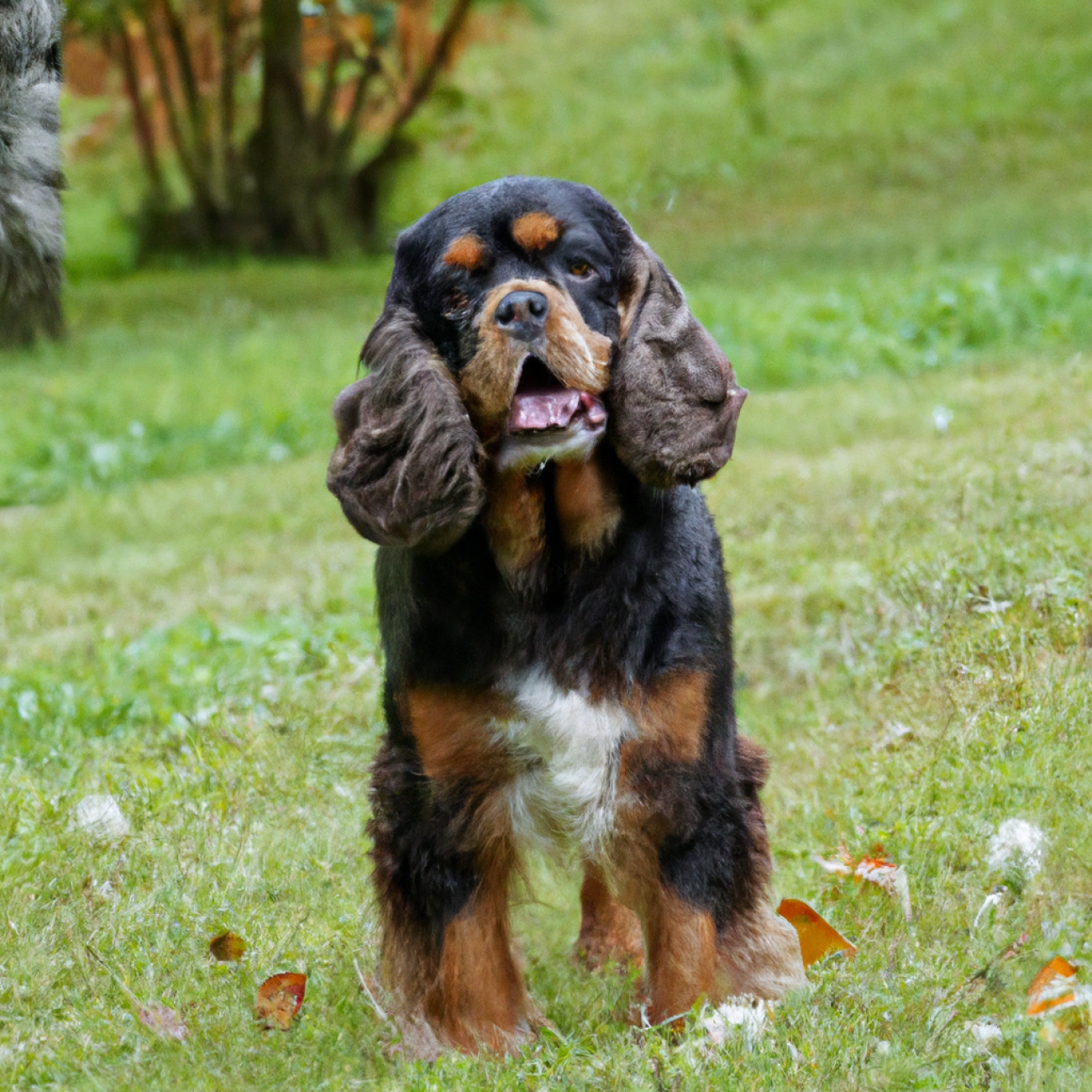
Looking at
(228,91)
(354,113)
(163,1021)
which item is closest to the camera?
(163,1021)

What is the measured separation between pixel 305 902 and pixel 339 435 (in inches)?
59.4

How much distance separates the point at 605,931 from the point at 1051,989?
59.5 inches

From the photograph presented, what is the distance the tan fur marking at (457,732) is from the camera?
3.50 m

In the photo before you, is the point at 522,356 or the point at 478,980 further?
the point at 478,980

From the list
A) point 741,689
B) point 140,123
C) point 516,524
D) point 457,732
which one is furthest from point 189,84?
point 457,732

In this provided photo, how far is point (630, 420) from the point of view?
3.40 metres

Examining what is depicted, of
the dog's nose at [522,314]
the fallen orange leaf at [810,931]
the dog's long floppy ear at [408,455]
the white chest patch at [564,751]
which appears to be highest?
the dog's nose at [522,314]

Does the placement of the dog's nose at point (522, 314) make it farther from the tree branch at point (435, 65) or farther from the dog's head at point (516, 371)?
the tree branch at point (435, 65)

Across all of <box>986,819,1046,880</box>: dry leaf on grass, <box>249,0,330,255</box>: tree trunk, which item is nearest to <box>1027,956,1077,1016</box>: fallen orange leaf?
<box>986,819,1046,880</box>: dry leaf on grass

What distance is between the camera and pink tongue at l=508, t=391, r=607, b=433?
3367 millimetres

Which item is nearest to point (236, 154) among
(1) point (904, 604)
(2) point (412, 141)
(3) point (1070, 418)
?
(2) point (412, 141)

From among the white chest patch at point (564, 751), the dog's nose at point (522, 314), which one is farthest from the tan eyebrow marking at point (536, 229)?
the white chest patch at point (564, 751)

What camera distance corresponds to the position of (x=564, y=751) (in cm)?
351

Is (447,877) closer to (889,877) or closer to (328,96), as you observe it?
(889,877)
